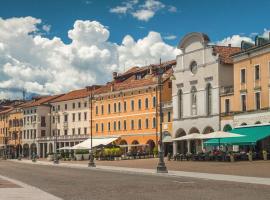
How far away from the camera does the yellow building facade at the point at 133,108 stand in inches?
3381

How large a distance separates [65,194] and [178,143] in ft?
192

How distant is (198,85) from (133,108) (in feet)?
64.2

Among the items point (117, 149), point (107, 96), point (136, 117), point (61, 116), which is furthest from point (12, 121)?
point (117, 149)

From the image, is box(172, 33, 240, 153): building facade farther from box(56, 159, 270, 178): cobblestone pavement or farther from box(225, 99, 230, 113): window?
box(56, 159, 270, 178): cobblestone pavement

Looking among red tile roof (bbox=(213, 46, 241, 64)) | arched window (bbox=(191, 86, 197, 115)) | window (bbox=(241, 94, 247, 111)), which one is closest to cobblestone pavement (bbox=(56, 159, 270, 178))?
window (bbox=(241, 94, 247, 111))

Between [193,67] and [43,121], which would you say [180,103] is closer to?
[193,67]

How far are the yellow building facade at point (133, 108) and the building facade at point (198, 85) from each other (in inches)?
190

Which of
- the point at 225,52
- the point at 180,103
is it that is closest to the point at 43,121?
the point at 180,103

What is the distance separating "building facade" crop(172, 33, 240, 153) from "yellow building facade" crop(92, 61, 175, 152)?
482 centimetres

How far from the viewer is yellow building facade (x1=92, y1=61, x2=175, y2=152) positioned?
85875 mm

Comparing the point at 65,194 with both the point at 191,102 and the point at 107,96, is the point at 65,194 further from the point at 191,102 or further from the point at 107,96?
the point at 107,96

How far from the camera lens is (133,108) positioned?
9169 cm

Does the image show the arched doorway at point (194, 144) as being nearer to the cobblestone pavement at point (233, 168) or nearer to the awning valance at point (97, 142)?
the awning valance at point (97, 142)

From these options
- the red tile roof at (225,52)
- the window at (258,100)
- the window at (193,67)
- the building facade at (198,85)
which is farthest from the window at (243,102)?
the window at (193,67)
